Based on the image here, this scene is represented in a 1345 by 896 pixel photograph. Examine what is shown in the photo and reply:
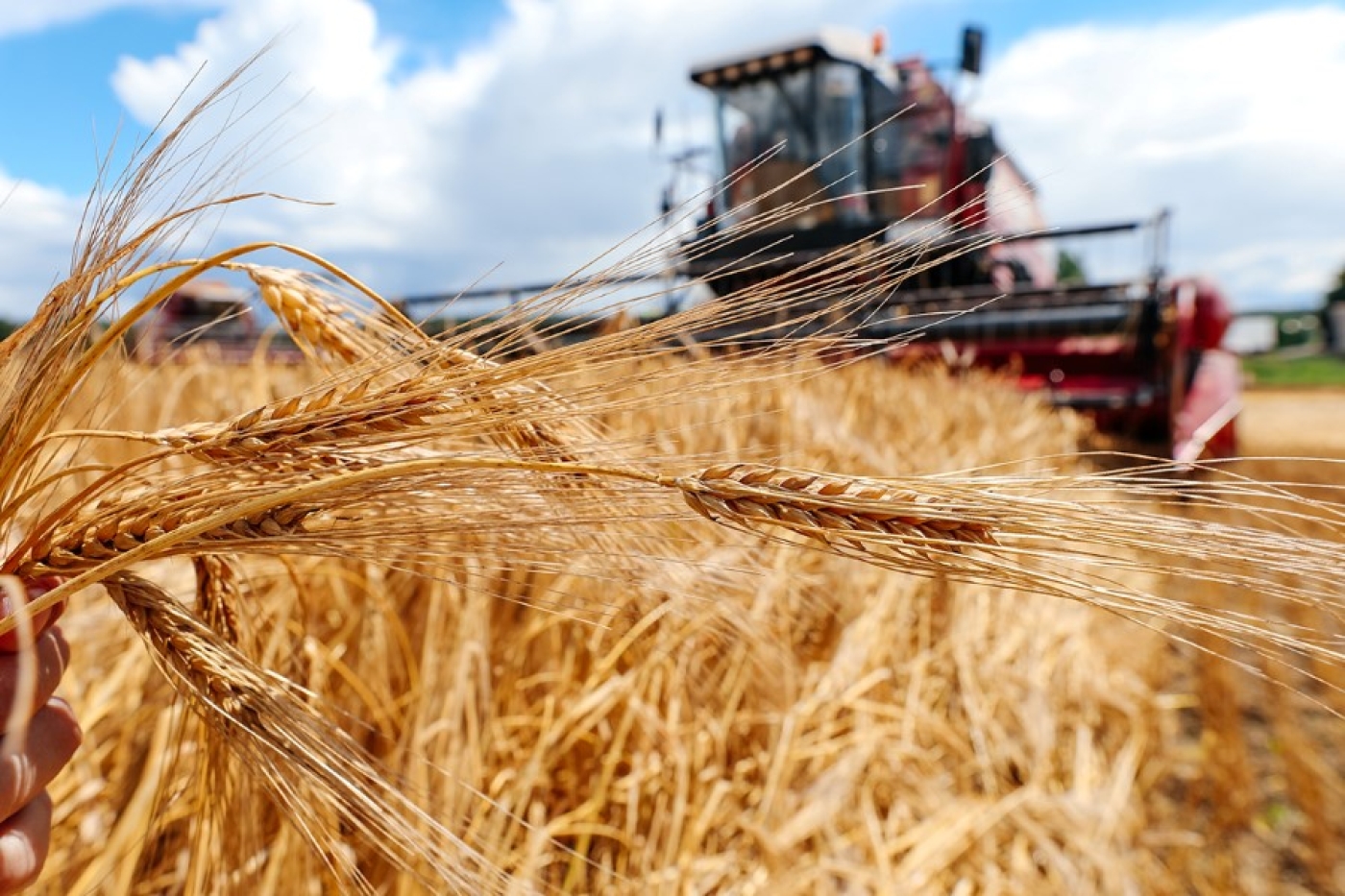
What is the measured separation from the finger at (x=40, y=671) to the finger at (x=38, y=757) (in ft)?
0.04

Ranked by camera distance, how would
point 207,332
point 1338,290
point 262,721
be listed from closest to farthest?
point 262,721 → point 207,332 → point 1338,290

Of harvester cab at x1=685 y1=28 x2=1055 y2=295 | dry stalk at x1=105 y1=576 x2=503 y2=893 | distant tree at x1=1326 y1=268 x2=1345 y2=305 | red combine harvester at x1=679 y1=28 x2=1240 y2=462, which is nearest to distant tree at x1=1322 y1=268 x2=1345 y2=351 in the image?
distant tree at x1=1326 y1=268 x2=1345 y2=305

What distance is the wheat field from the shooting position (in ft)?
1.55

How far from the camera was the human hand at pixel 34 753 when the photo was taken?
1.73 ft

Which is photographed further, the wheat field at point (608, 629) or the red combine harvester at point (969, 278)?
the red combine harvester at point (969, 278)

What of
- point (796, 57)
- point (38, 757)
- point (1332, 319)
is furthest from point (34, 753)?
point (1332, 319)

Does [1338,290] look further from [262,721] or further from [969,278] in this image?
[262,721]

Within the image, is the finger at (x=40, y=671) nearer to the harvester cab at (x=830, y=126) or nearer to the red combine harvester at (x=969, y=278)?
the red combine harvester at (x=969, y=278)

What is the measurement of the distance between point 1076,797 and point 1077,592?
166 cm

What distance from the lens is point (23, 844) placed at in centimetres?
55

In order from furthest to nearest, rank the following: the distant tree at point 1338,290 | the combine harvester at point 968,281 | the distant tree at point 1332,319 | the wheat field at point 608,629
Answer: the distant tree at point 1338,290
the distant tree at point 1332,319
the combine harvester at point 968,281
the wheat field at point 608,629

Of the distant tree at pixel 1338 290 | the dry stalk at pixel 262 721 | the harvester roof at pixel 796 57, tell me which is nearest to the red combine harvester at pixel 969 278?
the harvester roof at pixel 796 57

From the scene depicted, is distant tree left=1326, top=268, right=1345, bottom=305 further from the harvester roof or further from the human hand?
the human hand

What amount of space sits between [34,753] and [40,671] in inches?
1.9
